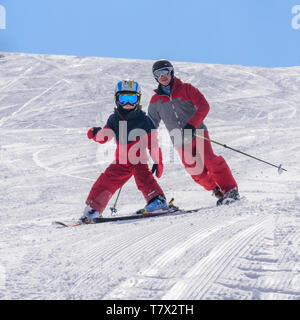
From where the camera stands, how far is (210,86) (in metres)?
20.8

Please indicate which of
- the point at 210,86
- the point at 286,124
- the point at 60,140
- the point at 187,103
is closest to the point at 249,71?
the point at 210,86

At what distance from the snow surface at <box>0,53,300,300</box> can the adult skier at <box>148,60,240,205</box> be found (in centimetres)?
36

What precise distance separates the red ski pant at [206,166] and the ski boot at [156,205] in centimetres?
64

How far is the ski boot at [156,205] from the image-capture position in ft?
16.4

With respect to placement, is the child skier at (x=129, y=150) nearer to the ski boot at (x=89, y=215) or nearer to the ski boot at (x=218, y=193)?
the ski boot at (x=89, y=215)

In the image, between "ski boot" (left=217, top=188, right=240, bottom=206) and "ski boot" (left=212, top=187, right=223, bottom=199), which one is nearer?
"ski boot" (left=217, top=188, right=240, bottom=206)

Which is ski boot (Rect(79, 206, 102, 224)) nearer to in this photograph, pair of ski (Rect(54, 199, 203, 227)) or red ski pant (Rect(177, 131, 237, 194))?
pair of ski (Rect(54, 199, 203, 227))

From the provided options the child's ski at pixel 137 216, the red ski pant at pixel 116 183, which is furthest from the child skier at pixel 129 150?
the child's ski at pixel 137 216

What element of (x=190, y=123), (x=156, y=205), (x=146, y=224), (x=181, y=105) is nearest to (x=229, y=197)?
(x=156, y=205)

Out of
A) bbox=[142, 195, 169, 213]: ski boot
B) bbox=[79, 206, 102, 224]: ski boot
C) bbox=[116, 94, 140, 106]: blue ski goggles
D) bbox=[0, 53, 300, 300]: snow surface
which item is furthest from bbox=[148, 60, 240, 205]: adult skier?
bbox=[79, 206, 102, 224]: ski boot

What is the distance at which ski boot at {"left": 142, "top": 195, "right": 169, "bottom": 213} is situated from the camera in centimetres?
499

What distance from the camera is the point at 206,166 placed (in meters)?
5.40

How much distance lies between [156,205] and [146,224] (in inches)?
42.3

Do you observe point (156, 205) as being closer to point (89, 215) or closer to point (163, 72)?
point (89, 215)
